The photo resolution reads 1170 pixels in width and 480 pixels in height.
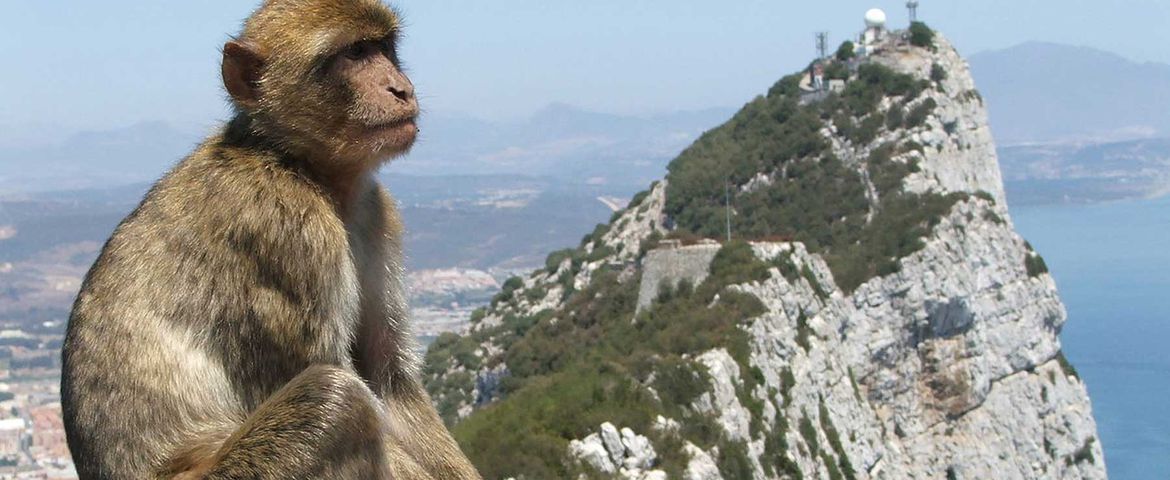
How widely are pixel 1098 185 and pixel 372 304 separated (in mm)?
181165

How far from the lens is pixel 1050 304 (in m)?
45.2

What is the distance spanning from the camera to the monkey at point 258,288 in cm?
383

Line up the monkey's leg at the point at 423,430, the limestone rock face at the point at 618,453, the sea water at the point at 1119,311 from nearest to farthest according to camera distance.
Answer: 1. the monkey's leg at the point at 423,430
2. the limestone rock face at the point at 618,453
3. the sea water at the point at 1119,311

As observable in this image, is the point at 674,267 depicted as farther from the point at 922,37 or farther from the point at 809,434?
the point at 922,37

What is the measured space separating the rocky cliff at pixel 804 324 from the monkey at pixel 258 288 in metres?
13.8

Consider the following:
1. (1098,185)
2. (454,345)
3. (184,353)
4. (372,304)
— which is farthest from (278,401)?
(1098,185)

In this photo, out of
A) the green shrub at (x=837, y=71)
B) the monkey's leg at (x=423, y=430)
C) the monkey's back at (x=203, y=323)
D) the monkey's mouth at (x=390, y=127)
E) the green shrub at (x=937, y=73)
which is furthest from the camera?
the green shrub at (x=837, y=71)

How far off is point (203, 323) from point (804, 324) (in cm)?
2859

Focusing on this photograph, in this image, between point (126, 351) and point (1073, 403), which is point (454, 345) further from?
point (126, 351)

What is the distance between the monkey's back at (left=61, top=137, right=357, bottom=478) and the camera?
153 inches

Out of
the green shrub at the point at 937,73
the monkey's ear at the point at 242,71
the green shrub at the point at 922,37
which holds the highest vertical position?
the monkey's ear at the point at 242,71

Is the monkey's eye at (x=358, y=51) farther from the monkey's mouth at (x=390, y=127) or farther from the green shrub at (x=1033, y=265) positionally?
the green shrub at (x=1033, y=265)

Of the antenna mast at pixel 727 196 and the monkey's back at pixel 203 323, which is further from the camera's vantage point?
the antenna mast at pixel 727 196

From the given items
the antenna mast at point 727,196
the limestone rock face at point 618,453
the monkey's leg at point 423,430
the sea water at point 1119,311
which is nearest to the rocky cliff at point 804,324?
the limestone rock face at point 618,453
